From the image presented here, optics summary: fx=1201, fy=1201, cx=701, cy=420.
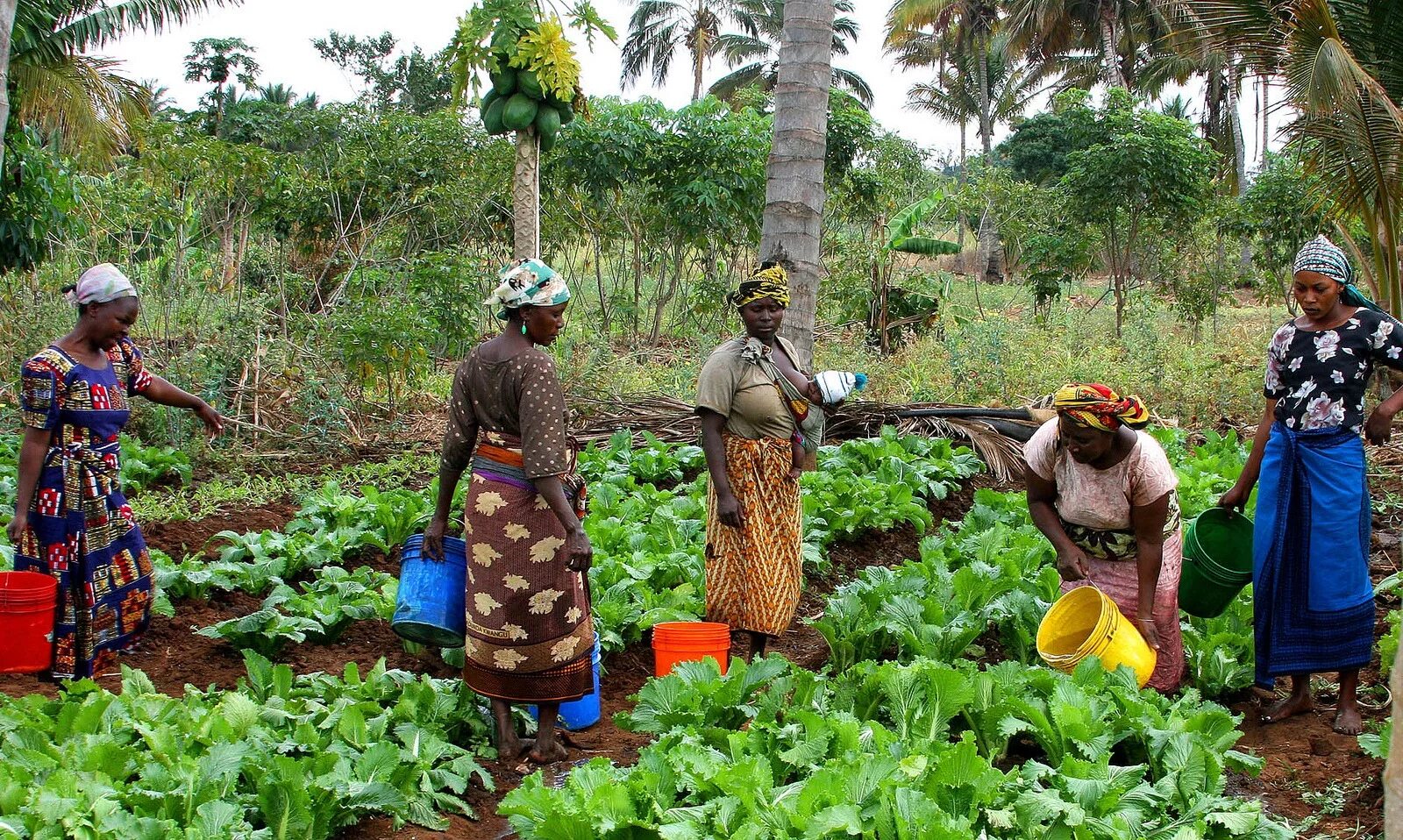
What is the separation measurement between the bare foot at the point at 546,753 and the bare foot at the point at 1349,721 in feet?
9.58

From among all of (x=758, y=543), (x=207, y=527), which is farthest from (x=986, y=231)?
(x=758, y=543)

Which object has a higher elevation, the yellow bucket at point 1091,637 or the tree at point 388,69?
the tree at point 388,69

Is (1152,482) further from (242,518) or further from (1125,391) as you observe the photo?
(1125,391)

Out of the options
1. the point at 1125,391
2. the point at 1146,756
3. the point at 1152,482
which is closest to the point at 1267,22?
the point at 1125,391

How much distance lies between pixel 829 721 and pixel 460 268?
9.30m

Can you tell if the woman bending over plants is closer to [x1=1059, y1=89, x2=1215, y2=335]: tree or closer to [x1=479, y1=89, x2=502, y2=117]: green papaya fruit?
[x1=479, y1=89, x2=502, y2=117]: green papaya fruit

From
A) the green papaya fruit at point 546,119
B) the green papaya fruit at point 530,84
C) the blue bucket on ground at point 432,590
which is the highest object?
the green papaya fruit at point 530,84

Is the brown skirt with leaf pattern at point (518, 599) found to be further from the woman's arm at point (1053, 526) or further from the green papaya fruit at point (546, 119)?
the green papaya fruit at point (546, 119)

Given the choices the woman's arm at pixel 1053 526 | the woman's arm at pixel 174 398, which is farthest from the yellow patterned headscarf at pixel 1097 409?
the woman's arm at pixel 174 398

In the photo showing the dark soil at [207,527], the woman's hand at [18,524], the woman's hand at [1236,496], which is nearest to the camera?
the woman's hand at [18,524]

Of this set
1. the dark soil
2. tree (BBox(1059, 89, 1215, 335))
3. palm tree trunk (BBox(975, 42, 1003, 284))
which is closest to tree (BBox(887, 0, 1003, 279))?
palm tree trunk (BBox(975, 42, 1003, 284))

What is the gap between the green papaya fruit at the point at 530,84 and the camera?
31.0 feet

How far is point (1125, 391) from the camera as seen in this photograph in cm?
1180

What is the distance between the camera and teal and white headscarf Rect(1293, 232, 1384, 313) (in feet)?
14.5
